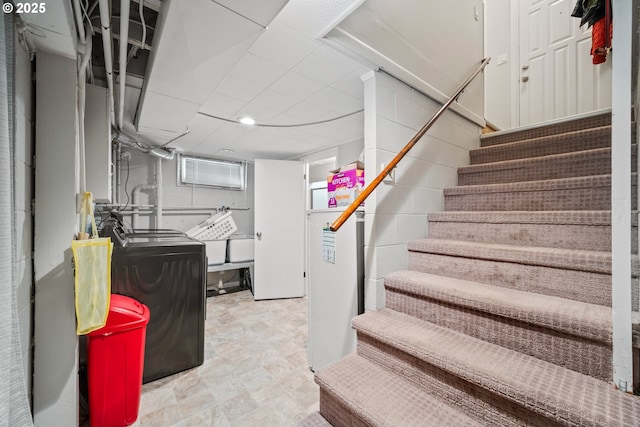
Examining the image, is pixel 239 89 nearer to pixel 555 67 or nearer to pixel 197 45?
pixel 197 45

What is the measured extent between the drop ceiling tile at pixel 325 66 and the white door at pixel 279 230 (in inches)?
88.8

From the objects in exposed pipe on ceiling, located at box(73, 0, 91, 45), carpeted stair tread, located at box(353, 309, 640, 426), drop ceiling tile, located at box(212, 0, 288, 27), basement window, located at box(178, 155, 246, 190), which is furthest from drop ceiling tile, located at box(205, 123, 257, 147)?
carpeted stair tread, located at box(353, 309, 640, 426)

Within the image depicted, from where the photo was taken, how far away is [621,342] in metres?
0.85

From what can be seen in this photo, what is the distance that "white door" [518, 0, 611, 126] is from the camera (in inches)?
105

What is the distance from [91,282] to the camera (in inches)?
46.1

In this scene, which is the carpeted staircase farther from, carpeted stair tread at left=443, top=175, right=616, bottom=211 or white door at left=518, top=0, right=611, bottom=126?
white door at left=518, top=0, right=611, bottom=126

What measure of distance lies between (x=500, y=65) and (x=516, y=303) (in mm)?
3451

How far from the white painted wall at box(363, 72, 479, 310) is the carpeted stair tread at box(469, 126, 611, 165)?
49 centimetres

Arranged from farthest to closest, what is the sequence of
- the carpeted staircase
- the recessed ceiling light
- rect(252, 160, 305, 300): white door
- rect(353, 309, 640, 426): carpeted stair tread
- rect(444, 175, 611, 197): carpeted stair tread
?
rect(252, 160, 305, 300): white door → the recessed ceiling light → rect(444, 175, 611, 197): carpeted stair tread → the carpeted staircase → rect(353, 309, 640, 426): carpeted stair tread

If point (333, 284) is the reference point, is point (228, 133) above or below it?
above

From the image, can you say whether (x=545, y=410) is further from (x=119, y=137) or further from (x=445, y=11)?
(x=119, y=137)

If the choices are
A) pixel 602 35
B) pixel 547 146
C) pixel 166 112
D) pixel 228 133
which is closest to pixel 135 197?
pixel 228 133

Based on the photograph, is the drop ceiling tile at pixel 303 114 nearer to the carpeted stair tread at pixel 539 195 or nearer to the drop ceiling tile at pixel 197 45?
the drop ceiling tile at pixel 197 45

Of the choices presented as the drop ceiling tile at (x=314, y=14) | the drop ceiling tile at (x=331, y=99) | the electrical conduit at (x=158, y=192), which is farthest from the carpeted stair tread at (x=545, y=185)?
the electrical conduit at (x=158, y=192)
